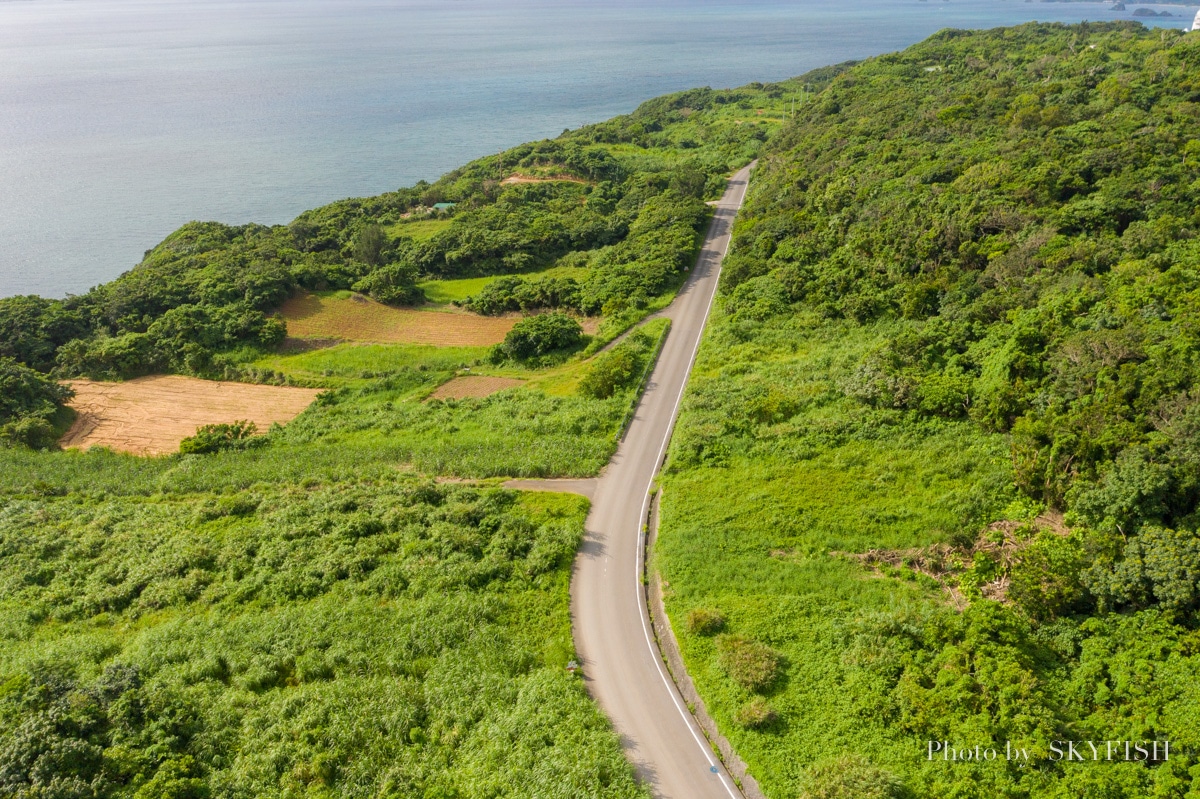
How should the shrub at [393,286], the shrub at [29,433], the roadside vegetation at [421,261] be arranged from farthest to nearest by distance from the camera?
the shrub at [393,286], the roadside vegetation at [421,261], the shrub at [29,433]

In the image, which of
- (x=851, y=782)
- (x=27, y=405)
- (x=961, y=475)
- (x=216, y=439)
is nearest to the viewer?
(x=851, y=782)

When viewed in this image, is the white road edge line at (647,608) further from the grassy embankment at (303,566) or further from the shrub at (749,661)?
the grassy embankment at (303,566)

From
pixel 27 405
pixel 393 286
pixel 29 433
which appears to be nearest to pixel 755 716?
pixel 29 433

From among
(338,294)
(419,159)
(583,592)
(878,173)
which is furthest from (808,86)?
(583,592)

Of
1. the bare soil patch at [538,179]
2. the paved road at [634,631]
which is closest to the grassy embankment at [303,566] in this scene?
the paved road at [634,631]

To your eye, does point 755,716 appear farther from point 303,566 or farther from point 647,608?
point 303,566

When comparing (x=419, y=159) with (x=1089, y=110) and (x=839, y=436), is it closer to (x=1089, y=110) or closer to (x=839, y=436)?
(x=1089, y=110)
